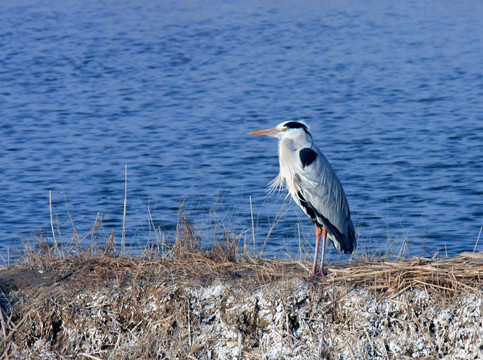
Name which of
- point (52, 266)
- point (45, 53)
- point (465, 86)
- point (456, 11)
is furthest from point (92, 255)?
point (456, 11)

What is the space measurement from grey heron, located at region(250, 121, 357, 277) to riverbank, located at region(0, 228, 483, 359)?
0.68 meters

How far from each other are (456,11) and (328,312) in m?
21.2

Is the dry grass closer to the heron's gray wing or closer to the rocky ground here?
the rocky ground

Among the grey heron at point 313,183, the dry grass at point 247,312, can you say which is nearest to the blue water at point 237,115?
the grey heron at point 313,183

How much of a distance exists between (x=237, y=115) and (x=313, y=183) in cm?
896

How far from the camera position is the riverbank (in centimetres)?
Result: 527

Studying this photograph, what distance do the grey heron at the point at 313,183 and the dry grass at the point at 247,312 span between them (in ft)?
2.12

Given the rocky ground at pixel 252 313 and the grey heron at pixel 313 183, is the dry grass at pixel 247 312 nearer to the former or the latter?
the rocky ground at pixel 252 313

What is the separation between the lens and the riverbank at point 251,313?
5273mm

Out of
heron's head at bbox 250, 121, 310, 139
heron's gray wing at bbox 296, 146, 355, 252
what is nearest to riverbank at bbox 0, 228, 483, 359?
heron's gray wing at bbox 296, 146, 355, 252

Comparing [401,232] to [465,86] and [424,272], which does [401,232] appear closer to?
[424,272]

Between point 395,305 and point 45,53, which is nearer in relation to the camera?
point 395,305

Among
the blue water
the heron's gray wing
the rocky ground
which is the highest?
the heron's gray wing

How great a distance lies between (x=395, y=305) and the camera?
5.30m
